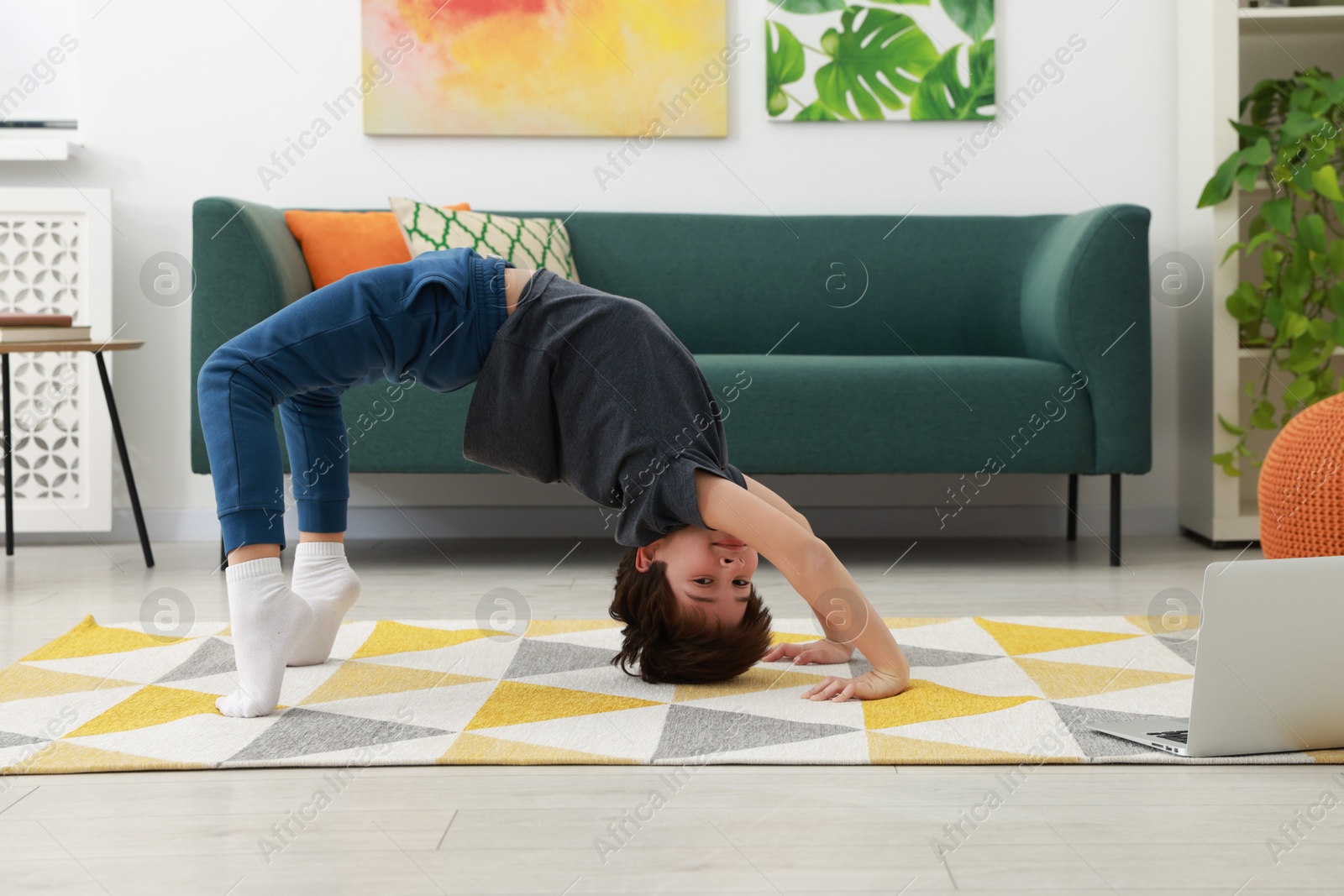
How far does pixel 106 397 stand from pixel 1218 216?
8.42ft

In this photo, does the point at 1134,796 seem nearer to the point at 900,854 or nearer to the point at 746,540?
→ the point at 900,854

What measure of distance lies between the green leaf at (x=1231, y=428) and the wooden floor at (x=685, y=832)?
1.61 m

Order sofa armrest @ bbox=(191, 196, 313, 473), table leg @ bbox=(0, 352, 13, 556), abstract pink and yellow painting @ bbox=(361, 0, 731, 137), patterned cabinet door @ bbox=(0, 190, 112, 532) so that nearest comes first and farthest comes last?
sofa armrest @ bbox=(191, 196, 313, 473) < table leg @ bbox=(0, 352, 13, 556) < patterned cabinet door @ bbox=(0, 190, 112, 532) < abstract pink and yellow painting @ bbox=(361, 0, 731, 137)

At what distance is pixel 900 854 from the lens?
33.9 inches

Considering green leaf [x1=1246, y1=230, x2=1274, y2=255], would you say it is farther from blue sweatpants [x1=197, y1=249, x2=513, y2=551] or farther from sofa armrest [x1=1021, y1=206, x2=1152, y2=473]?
blue sweatpants [x1=197, y1=249, x2=513, y2=551]

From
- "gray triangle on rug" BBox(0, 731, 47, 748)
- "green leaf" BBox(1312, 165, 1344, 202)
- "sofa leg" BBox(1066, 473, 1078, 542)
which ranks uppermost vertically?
"green leaf" BBox(1312, 165, 1344, 202)

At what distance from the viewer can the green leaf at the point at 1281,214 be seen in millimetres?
2395

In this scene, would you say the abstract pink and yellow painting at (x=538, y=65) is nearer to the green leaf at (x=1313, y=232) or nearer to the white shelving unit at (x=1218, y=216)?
the white shelving unit at (x=1218, y=216)

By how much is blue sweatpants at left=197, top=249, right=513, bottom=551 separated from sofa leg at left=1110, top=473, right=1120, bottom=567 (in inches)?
61.4

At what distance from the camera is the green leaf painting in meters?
2.80

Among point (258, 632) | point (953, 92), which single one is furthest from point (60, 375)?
point (953, 92)

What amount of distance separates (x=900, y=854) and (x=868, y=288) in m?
1.98

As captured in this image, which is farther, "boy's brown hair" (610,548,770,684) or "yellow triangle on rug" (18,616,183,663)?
"yellow triangle on rug" (18,616,183,663)

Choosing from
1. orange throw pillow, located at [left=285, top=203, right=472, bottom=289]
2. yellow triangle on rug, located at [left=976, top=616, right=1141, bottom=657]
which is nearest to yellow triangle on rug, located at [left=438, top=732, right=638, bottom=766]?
yellow triangle on rug, located at [left=976, top=616, right=1141, bottom=657]
